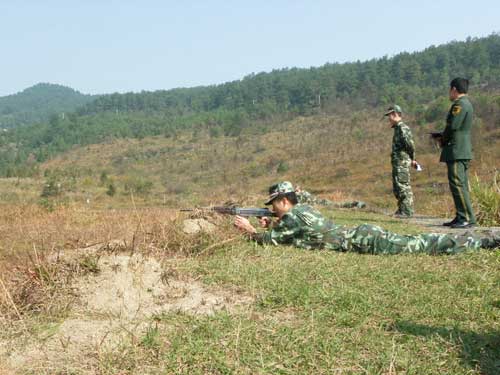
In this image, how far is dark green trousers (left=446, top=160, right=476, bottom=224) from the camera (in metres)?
7.30

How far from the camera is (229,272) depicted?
452 cm

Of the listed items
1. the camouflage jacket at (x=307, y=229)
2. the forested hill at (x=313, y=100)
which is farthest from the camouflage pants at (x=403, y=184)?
the forested hill at (x=313, y=100)

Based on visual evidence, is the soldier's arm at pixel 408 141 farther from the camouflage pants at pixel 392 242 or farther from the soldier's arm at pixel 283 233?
the soldier's arm at pixel 283 233

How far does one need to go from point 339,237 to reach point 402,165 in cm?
479

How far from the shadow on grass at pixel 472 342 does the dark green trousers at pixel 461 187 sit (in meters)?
4.46

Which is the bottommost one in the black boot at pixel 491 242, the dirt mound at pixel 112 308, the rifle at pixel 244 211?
the black boot at pixel 491 242

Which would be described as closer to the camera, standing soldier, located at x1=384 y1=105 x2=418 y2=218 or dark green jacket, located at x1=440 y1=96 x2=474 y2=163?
dark green jacket, located at x1=440 y1=96 x2=474 y2=163

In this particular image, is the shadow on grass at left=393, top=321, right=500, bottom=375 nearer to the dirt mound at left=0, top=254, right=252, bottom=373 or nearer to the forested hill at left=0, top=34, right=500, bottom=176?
the dirt mound at left=0, top=254, right=252, bottom=373

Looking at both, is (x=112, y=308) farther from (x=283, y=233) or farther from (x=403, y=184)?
(x=403, y=184)

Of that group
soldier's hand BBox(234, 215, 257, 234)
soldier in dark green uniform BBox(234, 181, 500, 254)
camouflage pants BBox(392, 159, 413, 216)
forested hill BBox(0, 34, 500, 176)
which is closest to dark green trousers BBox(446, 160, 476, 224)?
soldier in dark green uniform BBox(234, 181, 500, 254)

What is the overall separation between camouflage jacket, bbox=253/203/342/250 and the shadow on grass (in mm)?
2230

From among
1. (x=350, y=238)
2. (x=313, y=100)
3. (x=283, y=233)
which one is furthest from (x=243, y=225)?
(x=313, y=100)

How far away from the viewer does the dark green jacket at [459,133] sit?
7410 millimetres

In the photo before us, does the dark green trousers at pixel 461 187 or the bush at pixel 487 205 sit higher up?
the dark green trousers at pixel 461 187
